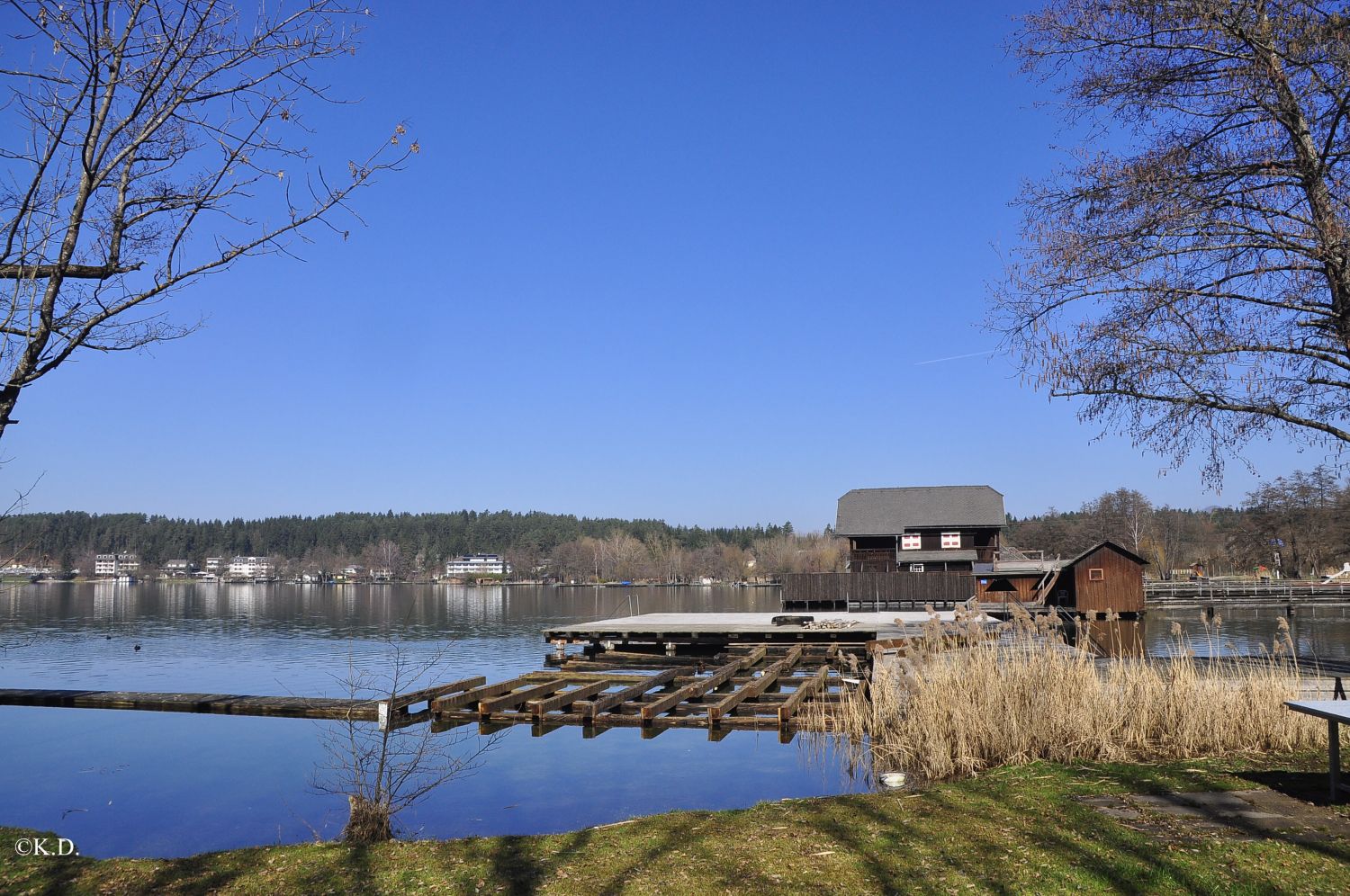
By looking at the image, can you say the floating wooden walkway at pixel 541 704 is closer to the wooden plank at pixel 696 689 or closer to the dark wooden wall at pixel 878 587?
the wooden plank at pixel 696 689

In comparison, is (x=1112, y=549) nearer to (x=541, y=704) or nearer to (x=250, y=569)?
(x=541, y=704)

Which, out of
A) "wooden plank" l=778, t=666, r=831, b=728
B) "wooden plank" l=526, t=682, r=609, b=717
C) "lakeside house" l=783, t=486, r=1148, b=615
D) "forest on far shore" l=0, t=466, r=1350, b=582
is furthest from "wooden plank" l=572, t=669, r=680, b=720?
"forest on far shore" l=0, t=466, r=1350, b=582

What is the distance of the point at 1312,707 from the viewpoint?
646 cm

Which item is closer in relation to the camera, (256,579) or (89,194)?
(89,194)

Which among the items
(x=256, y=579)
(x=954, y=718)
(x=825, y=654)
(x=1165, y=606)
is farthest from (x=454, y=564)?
(x=954, y=718)

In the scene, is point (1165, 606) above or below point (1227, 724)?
below

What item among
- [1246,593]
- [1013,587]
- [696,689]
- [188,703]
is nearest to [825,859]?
[696,689]

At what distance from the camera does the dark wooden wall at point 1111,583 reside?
43656mm

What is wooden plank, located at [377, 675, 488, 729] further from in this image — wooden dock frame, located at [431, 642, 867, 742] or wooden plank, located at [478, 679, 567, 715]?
wooden plank, located at [478, 679, 567, 715]

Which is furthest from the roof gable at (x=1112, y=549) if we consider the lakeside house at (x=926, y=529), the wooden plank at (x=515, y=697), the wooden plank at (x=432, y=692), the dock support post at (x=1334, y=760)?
the dock support post at (x=1334, y=760)

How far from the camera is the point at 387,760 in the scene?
38.5 ft

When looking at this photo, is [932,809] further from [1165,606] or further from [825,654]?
[1165,606]

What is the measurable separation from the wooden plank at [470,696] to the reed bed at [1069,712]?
840 cm

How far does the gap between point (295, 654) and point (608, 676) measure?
15770mm
